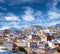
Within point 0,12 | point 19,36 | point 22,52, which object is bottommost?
point 22,52

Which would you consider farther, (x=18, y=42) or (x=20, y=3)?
(x=18, y=42)

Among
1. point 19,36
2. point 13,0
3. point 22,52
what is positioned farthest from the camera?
point 19,36

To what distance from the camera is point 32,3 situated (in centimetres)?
479

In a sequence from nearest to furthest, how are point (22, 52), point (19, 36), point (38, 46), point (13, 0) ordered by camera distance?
point (13, 0) < point (22, 52) < point (38, 46) < point (19, 36)

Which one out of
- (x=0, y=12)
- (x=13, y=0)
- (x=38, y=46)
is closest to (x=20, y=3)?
(x=13, y=0)

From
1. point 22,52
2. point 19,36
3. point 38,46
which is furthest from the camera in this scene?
point 19,36

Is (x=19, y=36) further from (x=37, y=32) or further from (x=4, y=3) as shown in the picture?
(x=4, y=3)

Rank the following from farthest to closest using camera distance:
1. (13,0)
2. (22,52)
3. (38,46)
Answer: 1. (38,46)
2. (22,52)
3. (13,0)

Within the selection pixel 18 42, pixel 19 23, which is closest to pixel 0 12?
pixel 19 23

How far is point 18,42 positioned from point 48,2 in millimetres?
2294

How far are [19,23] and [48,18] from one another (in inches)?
31.4

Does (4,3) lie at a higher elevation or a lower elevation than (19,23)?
higher

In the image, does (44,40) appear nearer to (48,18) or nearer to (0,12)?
(48,18)

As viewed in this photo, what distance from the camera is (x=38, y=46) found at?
251 inches
